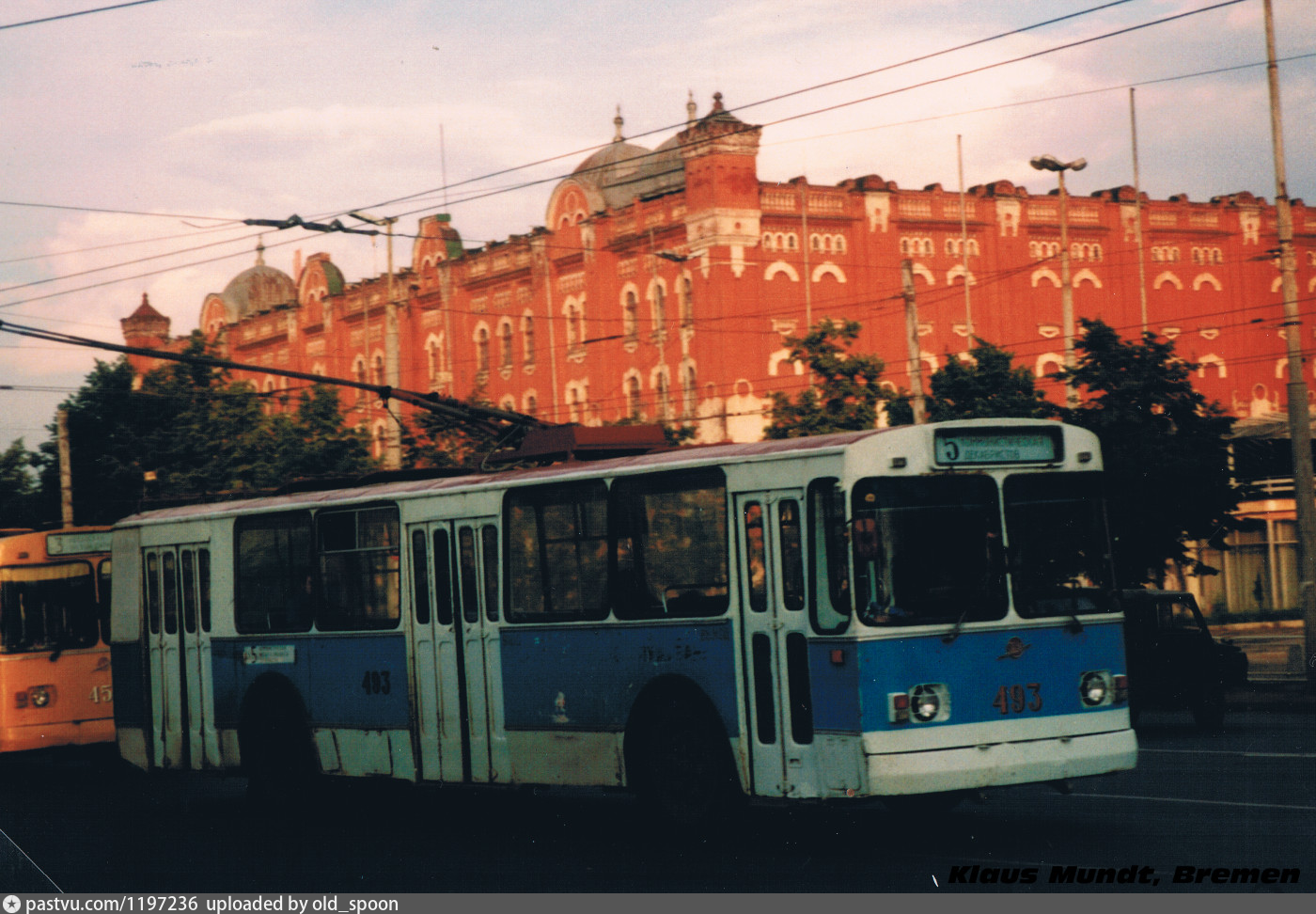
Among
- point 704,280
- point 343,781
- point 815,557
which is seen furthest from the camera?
point 704,280

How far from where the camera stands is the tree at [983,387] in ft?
97.6

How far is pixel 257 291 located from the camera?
74.2m

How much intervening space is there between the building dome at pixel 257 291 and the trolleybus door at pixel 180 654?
57961mm

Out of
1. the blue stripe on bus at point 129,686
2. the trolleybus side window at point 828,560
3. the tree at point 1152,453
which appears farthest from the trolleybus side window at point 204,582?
the tree at point 1152,453

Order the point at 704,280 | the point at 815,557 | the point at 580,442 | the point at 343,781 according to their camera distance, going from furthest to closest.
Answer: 1. the point at 704,280
2. the point at 343,781
3. the point at 580,442
4. the point at 815,557

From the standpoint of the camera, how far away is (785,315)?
148ft

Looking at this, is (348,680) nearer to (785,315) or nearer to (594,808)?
(594,808)

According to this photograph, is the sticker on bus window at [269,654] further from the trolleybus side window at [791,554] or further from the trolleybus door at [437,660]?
the trolleybus side window at [791,554]

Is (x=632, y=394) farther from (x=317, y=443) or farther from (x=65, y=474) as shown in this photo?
(x=65, y=474)

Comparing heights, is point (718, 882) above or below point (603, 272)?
below

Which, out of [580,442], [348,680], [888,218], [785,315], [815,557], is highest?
[888,218]

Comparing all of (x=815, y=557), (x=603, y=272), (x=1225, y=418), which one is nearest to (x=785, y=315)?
(x=603, y=272)

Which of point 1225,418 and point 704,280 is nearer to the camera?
point 1225,418

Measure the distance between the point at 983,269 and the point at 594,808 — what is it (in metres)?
38.1
